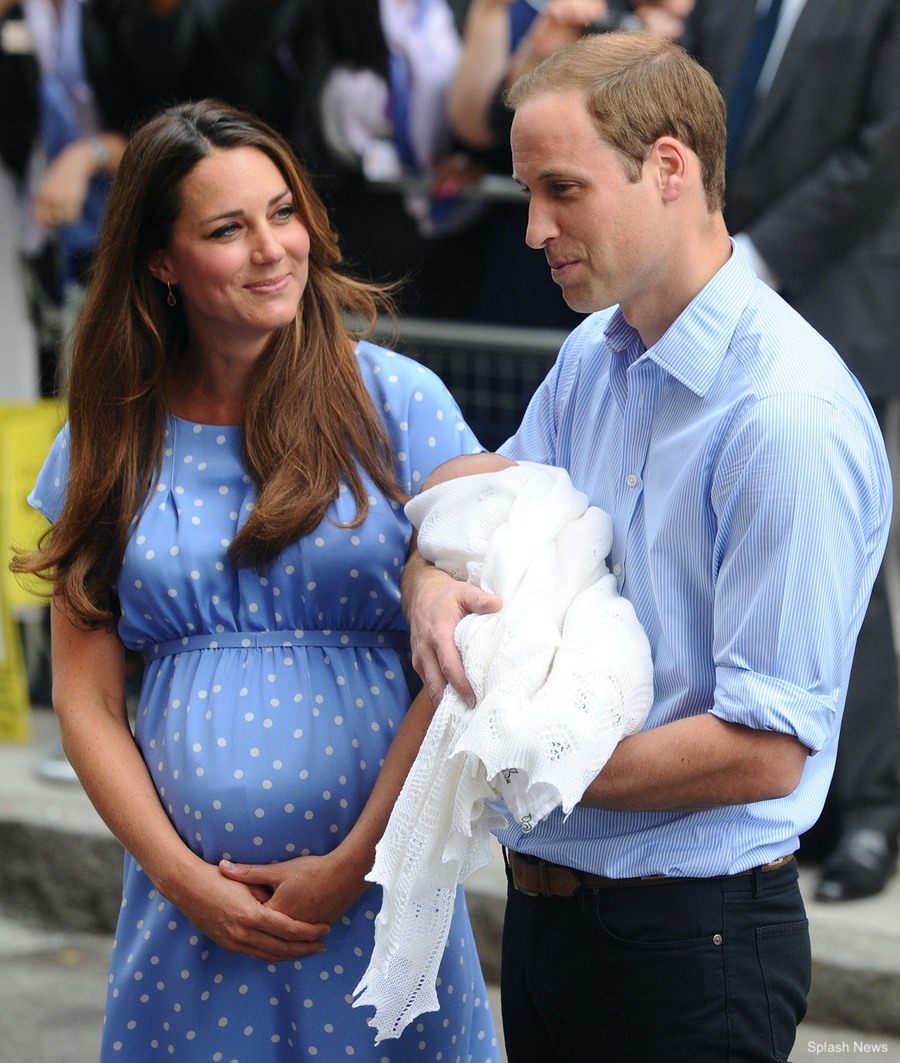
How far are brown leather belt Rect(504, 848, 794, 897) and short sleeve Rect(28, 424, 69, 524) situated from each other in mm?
942

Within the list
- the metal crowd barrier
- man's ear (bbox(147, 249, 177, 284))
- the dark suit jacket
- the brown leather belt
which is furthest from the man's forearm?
the metal crowd barrier

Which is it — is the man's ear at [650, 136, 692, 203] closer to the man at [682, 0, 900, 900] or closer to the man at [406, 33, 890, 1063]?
the man at [406, 33, 890, 1063]

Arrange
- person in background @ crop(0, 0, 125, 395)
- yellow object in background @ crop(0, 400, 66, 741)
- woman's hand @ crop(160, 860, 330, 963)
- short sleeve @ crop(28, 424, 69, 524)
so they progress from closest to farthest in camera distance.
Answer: woman's hand @ crop(160, 860, 330, 963) < short sleeve @ crop(28, 424, 69, 524) < person in background @ crop(0, 0, 125, 395) < yellow object in background @ crop(0, 400, 66, 741)

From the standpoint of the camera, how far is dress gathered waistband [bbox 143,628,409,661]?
2.35 meters

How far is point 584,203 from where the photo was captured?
1801mm

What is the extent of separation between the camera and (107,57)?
4.68 meters

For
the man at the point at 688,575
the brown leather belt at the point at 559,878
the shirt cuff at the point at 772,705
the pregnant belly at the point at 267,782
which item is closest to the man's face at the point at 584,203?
the man at the point at 688,575

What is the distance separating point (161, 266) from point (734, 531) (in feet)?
3.63

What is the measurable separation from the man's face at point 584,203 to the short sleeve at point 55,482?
0.99 m

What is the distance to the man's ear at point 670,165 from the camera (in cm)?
179

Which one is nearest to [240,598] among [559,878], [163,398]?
[163,398]

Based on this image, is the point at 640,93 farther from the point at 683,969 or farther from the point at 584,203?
the point at 683,969
